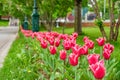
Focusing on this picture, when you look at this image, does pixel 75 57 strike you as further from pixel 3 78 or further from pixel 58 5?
pixel 58 5

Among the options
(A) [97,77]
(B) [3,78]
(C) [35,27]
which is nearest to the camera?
(A) [97,77]

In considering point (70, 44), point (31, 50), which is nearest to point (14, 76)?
point (70, 44)

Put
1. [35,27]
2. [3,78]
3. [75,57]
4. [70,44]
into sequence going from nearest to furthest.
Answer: [75,57] < [70,44] < [3,78] < [35,27]

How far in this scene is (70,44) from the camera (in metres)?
6.29

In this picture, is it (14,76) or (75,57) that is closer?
(75,57)

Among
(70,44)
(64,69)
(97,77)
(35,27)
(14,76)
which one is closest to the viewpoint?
(97,77)

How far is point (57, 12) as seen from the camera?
2983 centimetres

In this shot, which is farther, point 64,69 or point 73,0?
point 73,0

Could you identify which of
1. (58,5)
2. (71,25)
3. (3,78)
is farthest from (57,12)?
(71,25)

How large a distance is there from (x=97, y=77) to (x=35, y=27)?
1557 cm

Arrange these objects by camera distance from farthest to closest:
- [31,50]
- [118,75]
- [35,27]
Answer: [35,27] < [31,50] < [118,75]

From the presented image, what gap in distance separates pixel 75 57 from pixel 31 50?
656 centimetres

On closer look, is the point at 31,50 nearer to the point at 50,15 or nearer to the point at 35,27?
the point at 35,27

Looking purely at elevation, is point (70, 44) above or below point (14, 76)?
above
